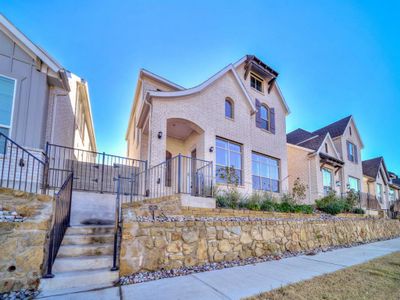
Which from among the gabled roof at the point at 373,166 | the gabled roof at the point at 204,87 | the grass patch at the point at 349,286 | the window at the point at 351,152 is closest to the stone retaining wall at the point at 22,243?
the grass patch at the point at 349,286

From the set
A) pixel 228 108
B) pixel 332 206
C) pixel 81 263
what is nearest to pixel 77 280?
pixel 81 263

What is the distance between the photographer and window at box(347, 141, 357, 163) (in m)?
21.4

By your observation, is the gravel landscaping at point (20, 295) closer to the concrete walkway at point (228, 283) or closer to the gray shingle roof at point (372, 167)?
the concrete walkway at point (228, 283)

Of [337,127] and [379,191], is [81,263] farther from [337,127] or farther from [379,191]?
[379,191]

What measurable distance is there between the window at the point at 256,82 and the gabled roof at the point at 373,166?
1798cm

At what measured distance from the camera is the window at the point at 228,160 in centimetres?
1111

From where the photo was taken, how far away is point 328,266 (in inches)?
246

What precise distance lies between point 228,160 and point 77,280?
28.3 ft

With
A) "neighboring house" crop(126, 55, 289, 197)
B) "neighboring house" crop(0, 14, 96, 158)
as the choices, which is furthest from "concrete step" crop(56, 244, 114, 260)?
"neighboring house" crop(126, 55, 289, 197)

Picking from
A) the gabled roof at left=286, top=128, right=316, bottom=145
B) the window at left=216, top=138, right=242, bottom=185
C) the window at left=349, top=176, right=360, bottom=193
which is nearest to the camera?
the window at left=216, top=138, right=242, bottom=185

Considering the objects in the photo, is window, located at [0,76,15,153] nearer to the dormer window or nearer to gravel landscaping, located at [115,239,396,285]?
gravel landscaping, located at [115,239,396,285]

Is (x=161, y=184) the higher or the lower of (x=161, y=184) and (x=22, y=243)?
the higher

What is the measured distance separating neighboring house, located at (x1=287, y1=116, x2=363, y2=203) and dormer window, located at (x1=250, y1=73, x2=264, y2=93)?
4.78 metres

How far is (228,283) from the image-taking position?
15.6ft
